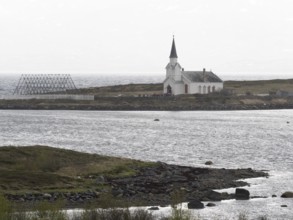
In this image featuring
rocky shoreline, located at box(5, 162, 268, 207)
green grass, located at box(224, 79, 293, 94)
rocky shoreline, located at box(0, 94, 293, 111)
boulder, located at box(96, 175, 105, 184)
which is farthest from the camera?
green grass, located at box(224, 79, 293, 94)

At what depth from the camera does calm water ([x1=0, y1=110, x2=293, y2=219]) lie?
178ft

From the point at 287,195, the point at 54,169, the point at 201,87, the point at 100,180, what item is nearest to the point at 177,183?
the point at 100,180

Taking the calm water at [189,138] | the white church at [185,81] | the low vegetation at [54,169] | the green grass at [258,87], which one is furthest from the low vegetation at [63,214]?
the green grass at [258,87]

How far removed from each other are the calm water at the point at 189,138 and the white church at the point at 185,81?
9.75 metres

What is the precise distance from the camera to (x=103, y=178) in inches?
2034

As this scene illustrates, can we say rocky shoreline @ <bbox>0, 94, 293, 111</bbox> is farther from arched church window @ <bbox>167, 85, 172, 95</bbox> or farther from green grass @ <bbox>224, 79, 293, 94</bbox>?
green grass @ <bbox>224, 79, 293, 94</bbox>

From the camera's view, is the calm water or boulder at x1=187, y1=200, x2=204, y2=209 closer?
boulder at x1=187, y1=200, x2=204, y2=209

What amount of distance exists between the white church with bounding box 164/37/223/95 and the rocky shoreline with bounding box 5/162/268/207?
295 feet

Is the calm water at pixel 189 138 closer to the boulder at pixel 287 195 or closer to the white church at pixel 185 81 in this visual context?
the boulder at pixel 287 195

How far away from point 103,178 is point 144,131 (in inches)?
2099

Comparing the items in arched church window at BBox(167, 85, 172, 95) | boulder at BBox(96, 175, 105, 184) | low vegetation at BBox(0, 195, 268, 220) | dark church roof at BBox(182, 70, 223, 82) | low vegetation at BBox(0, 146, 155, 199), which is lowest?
boulder at BBox(96, 175, 105, 184)

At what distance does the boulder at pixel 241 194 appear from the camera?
4778cm

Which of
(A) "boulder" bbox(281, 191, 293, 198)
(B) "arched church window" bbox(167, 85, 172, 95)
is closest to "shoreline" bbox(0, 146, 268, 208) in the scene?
(A) "boulder" bbox(281, 191, 293, 198)

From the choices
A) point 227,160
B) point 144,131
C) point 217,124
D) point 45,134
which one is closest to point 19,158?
point 227,160
